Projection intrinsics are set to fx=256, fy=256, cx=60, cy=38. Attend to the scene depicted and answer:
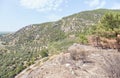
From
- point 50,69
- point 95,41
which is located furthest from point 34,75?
point 95,41

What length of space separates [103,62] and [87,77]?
10.9 ft

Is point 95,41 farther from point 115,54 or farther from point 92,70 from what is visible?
point 92,70

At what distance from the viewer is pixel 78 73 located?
21109mm

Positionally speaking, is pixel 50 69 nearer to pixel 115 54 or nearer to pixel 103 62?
pixel 103 62

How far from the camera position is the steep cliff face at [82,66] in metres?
21.0

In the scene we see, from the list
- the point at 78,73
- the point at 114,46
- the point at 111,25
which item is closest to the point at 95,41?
the point at 114,46

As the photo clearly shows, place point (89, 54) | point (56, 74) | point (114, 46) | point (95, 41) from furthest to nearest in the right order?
point (95, 41)
point (114, 46)
point (89, 54)
point (56, 74)

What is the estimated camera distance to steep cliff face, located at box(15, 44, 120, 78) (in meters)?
21.0

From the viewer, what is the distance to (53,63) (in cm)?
2331

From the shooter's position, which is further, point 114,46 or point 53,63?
point 114,46

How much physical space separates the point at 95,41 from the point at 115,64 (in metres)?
10.3

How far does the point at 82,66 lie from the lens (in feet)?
74.4

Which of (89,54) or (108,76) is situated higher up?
(89,54)

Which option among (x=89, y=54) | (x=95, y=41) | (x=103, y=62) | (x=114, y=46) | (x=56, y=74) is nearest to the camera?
(x=56, y=74)
